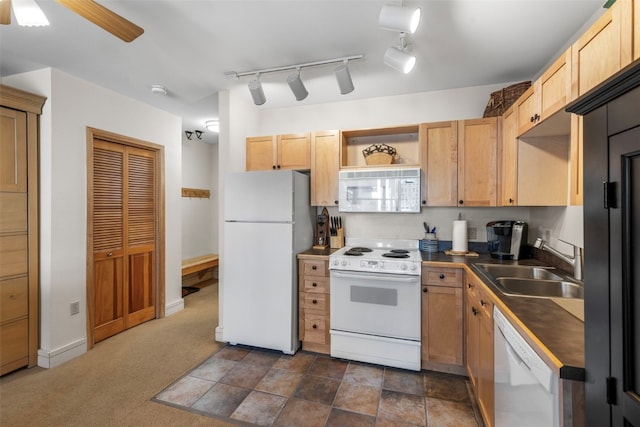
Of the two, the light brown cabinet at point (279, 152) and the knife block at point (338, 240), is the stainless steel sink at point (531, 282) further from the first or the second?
the light brown cabinet at point (279, 152)

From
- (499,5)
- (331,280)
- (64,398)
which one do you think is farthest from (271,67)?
→ (64,398)

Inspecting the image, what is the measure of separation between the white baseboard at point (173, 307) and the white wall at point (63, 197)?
97 centimetres

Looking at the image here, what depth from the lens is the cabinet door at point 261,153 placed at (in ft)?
10.6

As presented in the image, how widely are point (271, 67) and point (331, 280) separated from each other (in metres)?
1.96

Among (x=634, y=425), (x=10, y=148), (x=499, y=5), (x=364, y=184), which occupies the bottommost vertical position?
(x=634, y=425)

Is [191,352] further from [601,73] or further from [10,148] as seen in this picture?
[601,73]

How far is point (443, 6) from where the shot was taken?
175 cm

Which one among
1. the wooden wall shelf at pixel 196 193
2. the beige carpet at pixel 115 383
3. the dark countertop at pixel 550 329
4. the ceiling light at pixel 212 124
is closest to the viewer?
the dark countertop at pixel 550 329

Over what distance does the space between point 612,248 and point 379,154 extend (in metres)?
2.33

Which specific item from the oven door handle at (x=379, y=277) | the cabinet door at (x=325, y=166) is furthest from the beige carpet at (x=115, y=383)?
the cabinet door at (x=325, y=166)

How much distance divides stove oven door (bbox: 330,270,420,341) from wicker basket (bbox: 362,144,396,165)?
3.70 feet

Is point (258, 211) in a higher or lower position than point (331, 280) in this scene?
higher

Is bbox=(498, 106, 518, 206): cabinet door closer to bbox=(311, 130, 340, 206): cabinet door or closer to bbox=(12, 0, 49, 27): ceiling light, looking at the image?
bbox=(311, 130, 340, 206): cabinet door

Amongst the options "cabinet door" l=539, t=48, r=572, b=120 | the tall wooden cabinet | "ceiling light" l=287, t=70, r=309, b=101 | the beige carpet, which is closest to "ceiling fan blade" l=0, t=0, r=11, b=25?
the tall wooden cabinet
